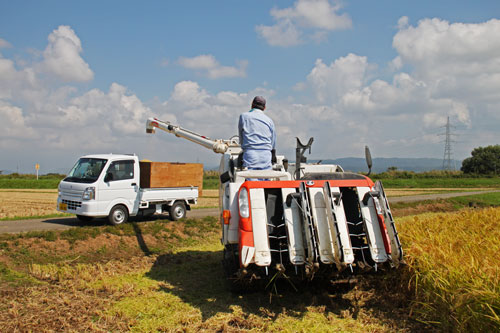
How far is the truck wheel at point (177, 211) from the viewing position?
14.0m

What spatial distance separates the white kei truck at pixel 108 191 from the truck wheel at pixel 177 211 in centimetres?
38

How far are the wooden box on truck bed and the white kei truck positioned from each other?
25cm

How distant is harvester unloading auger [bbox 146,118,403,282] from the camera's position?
498cm

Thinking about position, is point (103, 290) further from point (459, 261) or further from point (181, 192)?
point (181, 192)

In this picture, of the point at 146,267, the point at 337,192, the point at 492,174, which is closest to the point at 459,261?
the point at 337,192

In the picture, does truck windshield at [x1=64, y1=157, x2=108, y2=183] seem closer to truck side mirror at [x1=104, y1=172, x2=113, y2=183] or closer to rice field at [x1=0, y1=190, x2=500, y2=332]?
truck side mirror at [x1=104, y1=172, x2=113, y2=183]

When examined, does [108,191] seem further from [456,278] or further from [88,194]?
[456,278]

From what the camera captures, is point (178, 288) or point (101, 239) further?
point (101, 239)

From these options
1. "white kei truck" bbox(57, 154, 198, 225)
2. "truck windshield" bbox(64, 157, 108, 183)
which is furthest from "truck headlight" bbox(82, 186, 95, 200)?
"truck windshield" bbox(64, 157, 108, 183)

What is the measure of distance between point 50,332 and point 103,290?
1935 mm

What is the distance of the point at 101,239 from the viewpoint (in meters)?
10.5

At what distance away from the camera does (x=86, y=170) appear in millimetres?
12633

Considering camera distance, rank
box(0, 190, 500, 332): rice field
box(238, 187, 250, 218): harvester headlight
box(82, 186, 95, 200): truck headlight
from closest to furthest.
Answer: box(0, 190, 500, 332): rice field → box(238, 187, 250, 218): harvester headlight → box(82, 186, 95, 200): truck headlight

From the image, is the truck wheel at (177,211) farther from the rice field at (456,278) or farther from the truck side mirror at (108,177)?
the rice field at (456,278)
